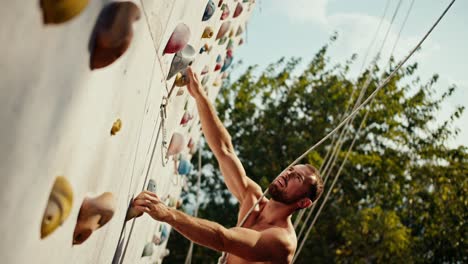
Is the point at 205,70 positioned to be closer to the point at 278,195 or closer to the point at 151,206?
the point at 278,195

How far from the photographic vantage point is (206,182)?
11.7 metres

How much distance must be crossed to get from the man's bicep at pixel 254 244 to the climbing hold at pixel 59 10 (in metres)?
1.12

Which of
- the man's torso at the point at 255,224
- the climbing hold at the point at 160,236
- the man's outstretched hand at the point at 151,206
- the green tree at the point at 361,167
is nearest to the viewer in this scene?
the man's outstretched hand at the point at 151,206

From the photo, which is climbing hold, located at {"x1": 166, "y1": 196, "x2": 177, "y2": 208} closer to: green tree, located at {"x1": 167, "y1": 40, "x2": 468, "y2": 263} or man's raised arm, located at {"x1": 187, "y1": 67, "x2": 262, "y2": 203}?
man's raised arm, located at {"x1": 187, "y1": 67, "x2": 262, "y2": 203}

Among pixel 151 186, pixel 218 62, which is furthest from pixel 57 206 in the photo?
pixel 218 62

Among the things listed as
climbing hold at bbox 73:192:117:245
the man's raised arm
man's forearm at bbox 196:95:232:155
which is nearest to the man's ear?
the man's raised arm

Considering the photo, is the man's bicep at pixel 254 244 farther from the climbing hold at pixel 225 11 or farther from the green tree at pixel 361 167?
the green tree at pixel 361 167

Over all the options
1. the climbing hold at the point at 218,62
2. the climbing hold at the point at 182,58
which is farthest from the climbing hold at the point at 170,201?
the climbing hold at the point at 182,58

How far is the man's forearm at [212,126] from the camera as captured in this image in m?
2.33

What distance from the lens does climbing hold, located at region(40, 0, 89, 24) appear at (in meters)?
0.74

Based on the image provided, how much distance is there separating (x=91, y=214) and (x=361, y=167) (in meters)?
9.70

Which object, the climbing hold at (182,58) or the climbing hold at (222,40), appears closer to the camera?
the climbing hold at (182,58)

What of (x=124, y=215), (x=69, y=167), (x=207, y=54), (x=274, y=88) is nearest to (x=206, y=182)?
(x=274, y=88)

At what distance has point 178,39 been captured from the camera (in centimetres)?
164
